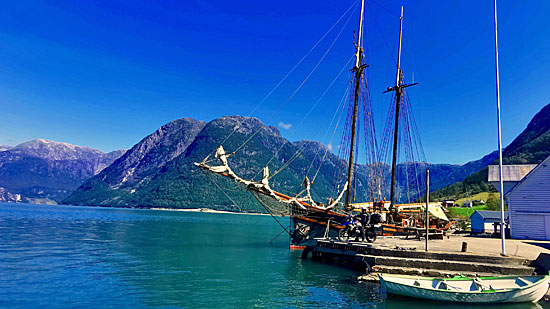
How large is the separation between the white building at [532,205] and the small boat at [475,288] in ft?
66.4

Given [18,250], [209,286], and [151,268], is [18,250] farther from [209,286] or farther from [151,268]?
[209,286]

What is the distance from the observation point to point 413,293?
55.3 feet

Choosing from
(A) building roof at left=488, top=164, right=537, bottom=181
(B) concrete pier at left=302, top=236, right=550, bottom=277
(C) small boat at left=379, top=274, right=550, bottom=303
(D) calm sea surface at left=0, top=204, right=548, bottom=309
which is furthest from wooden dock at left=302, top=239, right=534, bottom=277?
(A) building roof at left=488, top=164, right=537, bottom=181

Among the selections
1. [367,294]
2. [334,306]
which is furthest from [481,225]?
[334,306]

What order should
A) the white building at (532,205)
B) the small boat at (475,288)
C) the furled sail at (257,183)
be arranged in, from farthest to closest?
the white building at (532,205) → the furled sail at (257,183) → the small boat at (475,288)

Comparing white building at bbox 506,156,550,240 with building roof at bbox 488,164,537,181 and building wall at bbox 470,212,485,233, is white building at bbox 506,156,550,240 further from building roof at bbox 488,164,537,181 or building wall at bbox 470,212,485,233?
building wall at bbox 470,212,485,233

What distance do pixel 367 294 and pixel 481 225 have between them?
128 ft

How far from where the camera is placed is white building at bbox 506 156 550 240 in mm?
32188

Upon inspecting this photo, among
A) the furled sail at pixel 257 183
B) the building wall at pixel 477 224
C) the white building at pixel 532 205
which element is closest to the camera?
the furled sail at pixel 257 183

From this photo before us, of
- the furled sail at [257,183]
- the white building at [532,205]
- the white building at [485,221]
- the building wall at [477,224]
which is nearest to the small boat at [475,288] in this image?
the furled sail at [257,183]

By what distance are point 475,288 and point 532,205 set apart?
22.7 meters

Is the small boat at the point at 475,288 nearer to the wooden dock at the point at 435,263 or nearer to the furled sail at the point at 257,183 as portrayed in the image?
the wooden dock at the point at 435,263

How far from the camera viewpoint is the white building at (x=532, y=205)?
32.2m

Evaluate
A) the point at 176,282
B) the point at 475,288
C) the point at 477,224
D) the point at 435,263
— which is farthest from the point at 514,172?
the point at 176,282
